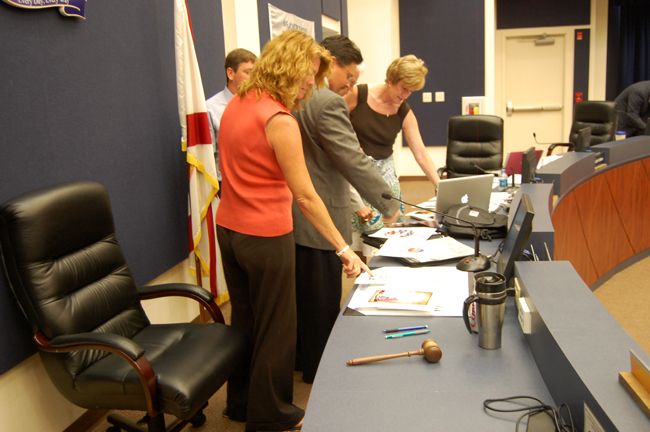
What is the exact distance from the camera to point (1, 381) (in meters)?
1.72

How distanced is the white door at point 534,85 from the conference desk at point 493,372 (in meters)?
7.29

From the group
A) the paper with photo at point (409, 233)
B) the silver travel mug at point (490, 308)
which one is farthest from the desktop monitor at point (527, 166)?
the silver travel mug at point (490, 308)

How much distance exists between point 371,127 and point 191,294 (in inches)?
56.2

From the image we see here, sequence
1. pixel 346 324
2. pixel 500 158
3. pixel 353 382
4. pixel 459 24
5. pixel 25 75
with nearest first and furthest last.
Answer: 1. pixel 353 382
2. pixel 346 324
3. pixel 25 75
4. pixel 500 158
5. pixel 459 24

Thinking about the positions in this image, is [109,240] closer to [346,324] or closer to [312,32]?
[346,324]

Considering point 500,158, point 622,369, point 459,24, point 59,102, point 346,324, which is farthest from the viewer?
point 459,24

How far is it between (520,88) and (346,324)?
25.3 feet

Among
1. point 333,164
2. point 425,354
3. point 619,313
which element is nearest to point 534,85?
point 619,313

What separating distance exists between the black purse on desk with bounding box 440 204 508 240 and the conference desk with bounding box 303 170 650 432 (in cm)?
76

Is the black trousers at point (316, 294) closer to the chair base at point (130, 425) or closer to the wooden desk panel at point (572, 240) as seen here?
the chair base at point (130, 425)

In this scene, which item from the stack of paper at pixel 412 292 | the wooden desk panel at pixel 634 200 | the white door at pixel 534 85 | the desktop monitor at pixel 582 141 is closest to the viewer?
the stack of paper at pixel 412 292

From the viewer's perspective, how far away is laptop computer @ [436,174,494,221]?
7.43 feet

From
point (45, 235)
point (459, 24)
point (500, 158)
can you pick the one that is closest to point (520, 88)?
point (459, 24)

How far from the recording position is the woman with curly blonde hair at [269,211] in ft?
5.44
